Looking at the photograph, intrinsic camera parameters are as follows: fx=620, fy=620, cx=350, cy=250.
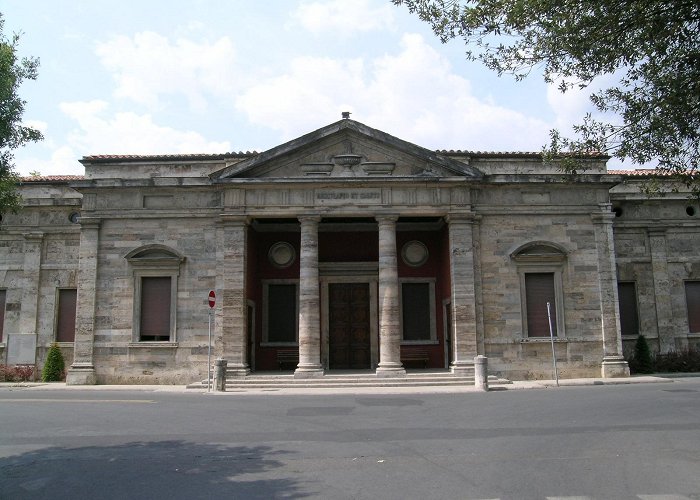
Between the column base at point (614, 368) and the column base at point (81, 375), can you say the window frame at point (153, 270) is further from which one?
the column base at point (614, 368)

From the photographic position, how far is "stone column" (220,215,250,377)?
68.2 ft

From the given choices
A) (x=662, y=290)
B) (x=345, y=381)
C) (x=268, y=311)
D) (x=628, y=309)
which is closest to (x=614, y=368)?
(x=628, y=309)

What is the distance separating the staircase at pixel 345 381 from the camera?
19.6m

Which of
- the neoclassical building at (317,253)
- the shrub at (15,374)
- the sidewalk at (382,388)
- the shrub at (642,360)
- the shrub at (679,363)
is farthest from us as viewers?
the shrub at (679,363)

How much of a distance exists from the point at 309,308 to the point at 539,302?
8090mm

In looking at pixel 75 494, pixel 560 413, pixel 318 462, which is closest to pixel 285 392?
pixel 560 413

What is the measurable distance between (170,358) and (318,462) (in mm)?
14185

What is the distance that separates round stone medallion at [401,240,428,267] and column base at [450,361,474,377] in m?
5.11

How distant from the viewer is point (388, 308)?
20844 millimetres

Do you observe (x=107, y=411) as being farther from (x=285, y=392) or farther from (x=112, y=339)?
(x=112, y=339)

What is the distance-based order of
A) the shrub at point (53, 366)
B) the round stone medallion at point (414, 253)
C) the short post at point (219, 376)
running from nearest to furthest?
the short post at point (219, 376)
the shrub at point (53, 366)
the round stone medallion at point (414, 253)

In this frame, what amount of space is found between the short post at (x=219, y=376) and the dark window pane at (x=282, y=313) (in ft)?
15.4

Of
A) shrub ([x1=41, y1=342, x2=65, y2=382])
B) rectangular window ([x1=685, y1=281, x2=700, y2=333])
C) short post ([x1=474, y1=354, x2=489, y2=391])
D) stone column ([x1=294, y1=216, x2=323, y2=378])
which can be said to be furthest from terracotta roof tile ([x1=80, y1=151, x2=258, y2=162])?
rectangular window ([x1=685, y1=281, x2=700, y2=333])

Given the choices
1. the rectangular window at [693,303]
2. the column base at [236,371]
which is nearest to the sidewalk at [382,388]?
the column base at [236,371]
